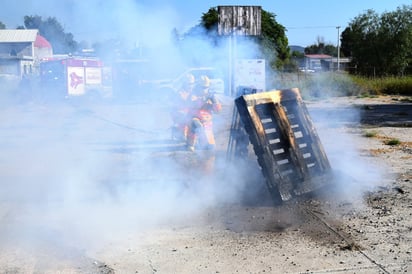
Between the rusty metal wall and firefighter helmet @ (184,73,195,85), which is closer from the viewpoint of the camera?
the rusty metal wall

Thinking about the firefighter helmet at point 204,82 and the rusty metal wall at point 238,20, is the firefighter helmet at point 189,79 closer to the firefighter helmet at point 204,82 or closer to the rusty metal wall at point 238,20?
the firefighter helmet at point 204,82

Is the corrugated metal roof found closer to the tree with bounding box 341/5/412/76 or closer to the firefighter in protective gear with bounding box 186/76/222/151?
the firefighter in protective gear with bounding box 186/76/222/151

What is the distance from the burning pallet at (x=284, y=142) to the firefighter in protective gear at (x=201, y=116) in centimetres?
307

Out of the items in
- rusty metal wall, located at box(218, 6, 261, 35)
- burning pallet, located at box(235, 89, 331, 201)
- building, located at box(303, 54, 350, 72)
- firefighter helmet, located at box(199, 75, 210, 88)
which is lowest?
burning pallet, located at box(235, 89, 331, 201)

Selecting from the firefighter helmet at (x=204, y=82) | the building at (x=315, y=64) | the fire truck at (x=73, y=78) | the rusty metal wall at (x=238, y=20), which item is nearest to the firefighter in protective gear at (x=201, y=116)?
the firefighter helmet at (x=204, y=82)

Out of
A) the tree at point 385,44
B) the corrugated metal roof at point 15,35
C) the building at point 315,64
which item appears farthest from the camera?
the tree at point 385,44

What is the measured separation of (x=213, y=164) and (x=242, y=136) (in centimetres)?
131

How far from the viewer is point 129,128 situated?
43.7 ft

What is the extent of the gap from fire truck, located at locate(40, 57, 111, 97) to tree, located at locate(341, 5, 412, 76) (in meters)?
24.1

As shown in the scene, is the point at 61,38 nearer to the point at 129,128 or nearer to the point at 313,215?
the point at 313,215

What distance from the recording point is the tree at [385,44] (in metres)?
39.9

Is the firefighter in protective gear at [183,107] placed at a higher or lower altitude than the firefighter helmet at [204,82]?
lower

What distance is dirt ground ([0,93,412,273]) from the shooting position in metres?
4.14

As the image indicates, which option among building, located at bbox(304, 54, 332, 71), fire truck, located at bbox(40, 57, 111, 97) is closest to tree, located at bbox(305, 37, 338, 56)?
building, located at bbox(304, 54, 332, 71)
